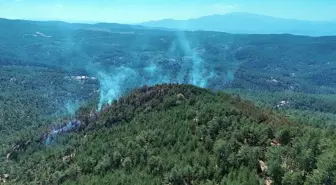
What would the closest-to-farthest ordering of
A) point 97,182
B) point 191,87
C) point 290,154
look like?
point 290,154 < point 97,182 < point 191,87

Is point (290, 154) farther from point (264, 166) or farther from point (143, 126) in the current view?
point (143, 126)

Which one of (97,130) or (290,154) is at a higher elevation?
(290,154)

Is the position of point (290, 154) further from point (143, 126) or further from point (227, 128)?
point (143, 126)

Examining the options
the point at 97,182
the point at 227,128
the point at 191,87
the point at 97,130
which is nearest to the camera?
the point at 97,182

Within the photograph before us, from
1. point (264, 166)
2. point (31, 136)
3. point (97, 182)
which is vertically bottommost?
point (31, 136)

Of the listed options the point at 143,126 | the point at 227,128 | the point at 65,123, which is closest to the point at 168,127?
the point at 143,126

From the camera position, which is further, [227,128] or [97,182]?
[227,128]
